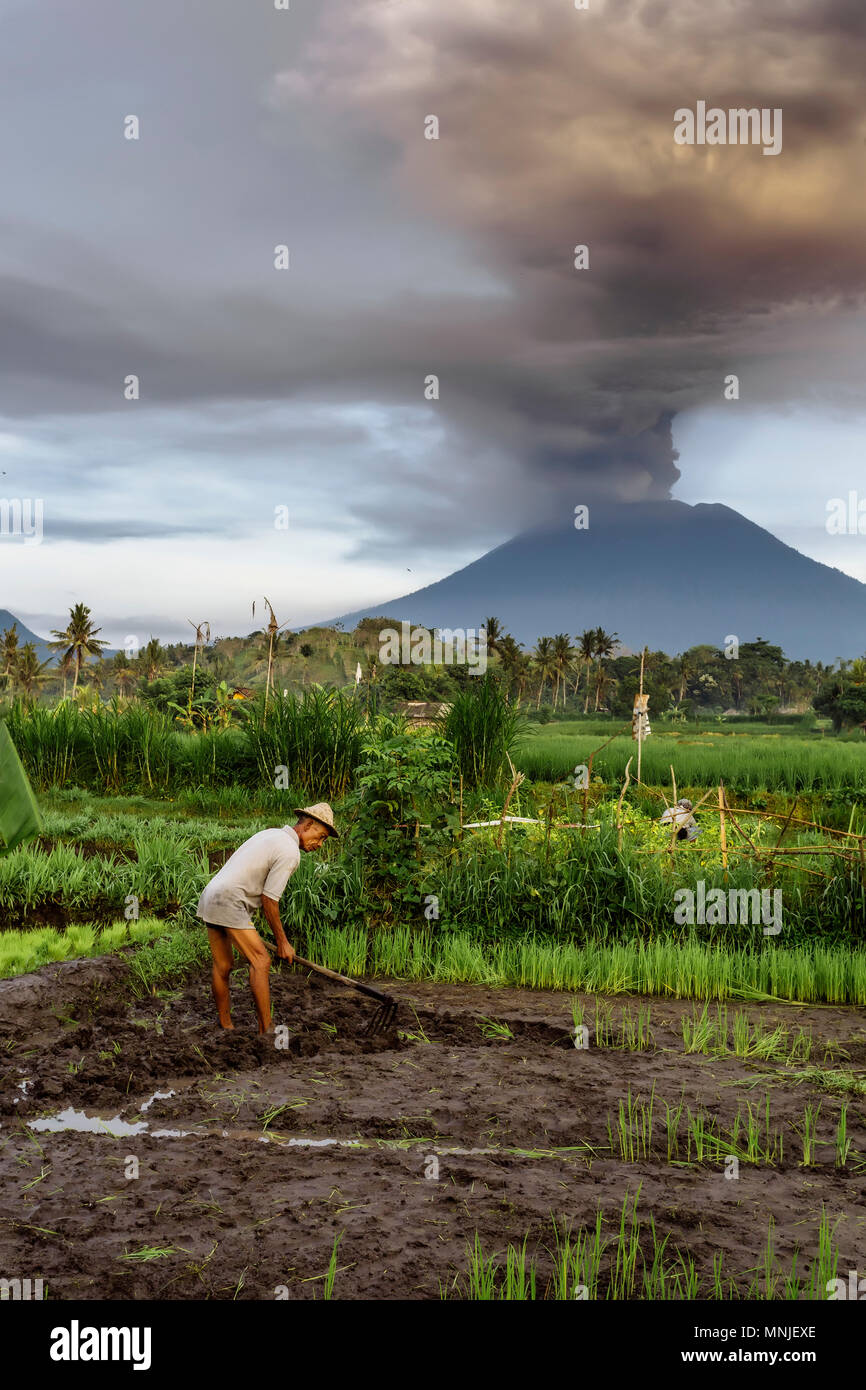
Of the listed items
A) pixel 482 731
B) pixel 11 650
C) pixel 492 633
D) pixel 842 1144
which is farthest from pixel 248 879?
pixel 492 633

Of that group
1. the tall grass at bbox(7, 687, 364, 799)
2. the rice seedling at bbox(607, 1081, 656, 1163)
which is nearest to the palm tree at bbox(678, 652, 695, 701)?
A: the tall grass at bbox(7, 687, 364, 799)

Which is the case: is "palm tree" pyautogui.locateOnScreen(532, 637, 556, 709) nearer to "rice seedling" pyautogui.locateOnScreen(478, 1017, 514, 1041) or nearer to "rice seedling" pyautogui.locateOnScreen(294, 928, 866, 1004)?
"rice seedling" pyautogui.locateOnScreen(294, 928, 866, 1004)

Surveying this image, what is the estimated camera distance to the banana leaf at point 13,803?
214 cm

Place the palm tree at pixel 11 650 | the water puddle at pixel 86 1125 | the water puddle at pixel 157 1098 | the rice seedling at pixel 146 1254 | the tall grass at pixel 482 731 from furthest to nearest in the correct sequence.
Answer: the palm tree at pixel 11 650
the tall grass at pixel 482 731
the water puddle at pixel 157 1098
the water puddle at pixel 86 1125
the rice seedling at pixel 146 1254

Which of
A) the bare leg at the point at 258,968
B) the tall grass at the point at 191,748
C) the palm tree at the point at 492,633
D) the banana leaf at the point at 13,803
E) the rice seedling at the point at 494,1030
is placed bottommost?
the rice seedling at the point at 494,1030

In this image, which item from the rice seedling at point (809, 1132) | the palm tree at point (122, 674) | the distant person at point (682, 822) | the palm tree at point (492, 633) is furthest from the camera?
the palm tree at point (122, 674)

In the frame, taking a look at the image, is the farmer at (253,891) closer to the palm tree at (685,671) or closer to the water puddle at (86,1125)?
the water puddle at (86,1125)

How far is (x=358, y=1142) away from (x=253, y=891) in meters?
2.11

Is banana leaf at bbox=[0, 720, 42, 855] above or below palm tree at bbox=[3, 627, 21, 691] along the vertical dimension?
below

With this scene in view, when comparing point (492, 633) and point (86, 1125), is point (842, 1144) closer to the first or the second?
point (86, 1125)

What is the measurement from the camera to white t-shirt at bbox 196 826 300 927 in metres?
6.45

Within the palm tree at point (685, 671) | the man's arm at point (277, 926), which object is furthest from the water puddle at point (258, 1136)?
the palm tree at point (685, 671)

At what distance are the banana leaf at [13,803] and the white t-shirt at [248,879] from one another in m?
4.32

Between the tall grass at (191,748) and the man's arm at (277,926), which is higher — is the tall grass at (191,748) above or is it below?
above
